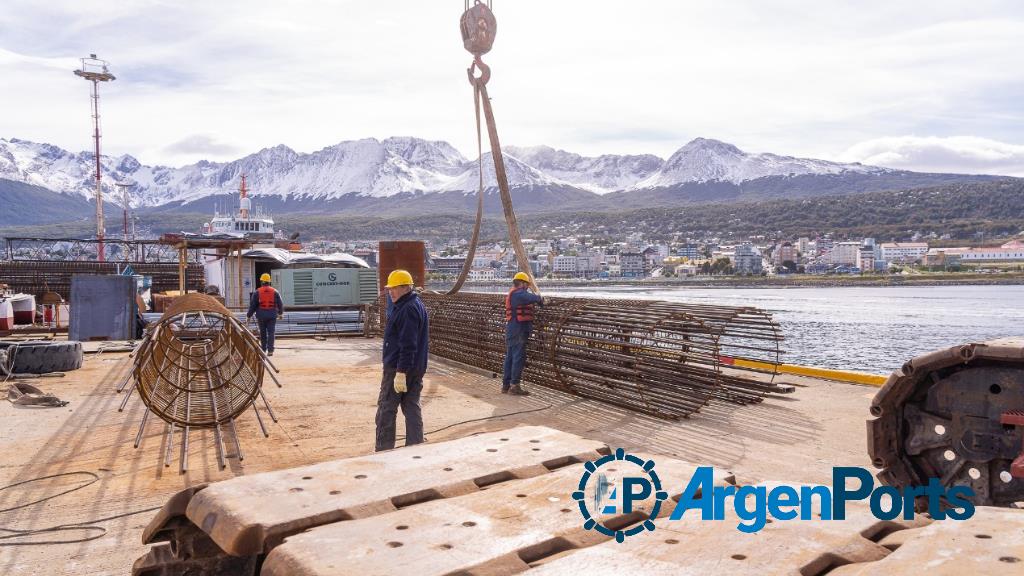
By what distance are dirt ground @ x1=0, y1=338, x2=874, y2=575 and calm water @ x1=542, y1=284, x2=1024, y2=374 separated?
16081mm

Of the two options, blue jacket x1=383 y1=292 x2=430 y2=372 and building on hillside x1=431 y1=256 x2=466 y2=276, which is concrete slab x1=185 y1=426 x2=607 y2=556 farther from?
building on hillside x1=431 y1=256 x2=466 y2=276

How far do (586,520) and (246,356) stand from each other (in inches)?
317

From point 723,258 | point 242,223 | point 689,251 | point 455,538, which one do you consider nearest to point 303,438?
point 455,538

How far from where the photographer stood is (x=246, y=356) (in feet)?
32.0

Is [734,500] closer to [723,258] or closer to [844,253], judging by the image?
[723,258]

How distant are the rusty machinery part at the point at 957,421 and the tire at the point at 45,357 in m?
13.0

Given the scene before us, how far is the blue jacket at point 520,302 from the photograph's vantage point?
37.1ft

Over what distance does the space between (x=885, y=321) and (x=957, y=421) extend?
57434 millimetres

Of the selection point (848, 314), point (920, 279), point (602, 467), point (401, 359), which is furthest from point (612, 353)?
point (920, 279)

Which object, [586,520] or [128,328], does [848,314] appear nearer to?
[128,328]

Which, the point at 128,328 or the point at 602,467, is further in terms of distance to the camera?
the point at 128,328

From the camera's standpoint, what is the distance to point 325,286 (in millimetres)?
25234

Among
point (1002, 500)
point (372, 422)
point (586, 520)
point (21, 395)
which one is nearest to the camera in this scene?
point (586, 520)

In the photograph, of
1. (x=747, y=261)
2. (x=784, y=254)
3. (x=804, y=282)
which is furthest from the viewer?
(x=784, y=254)
